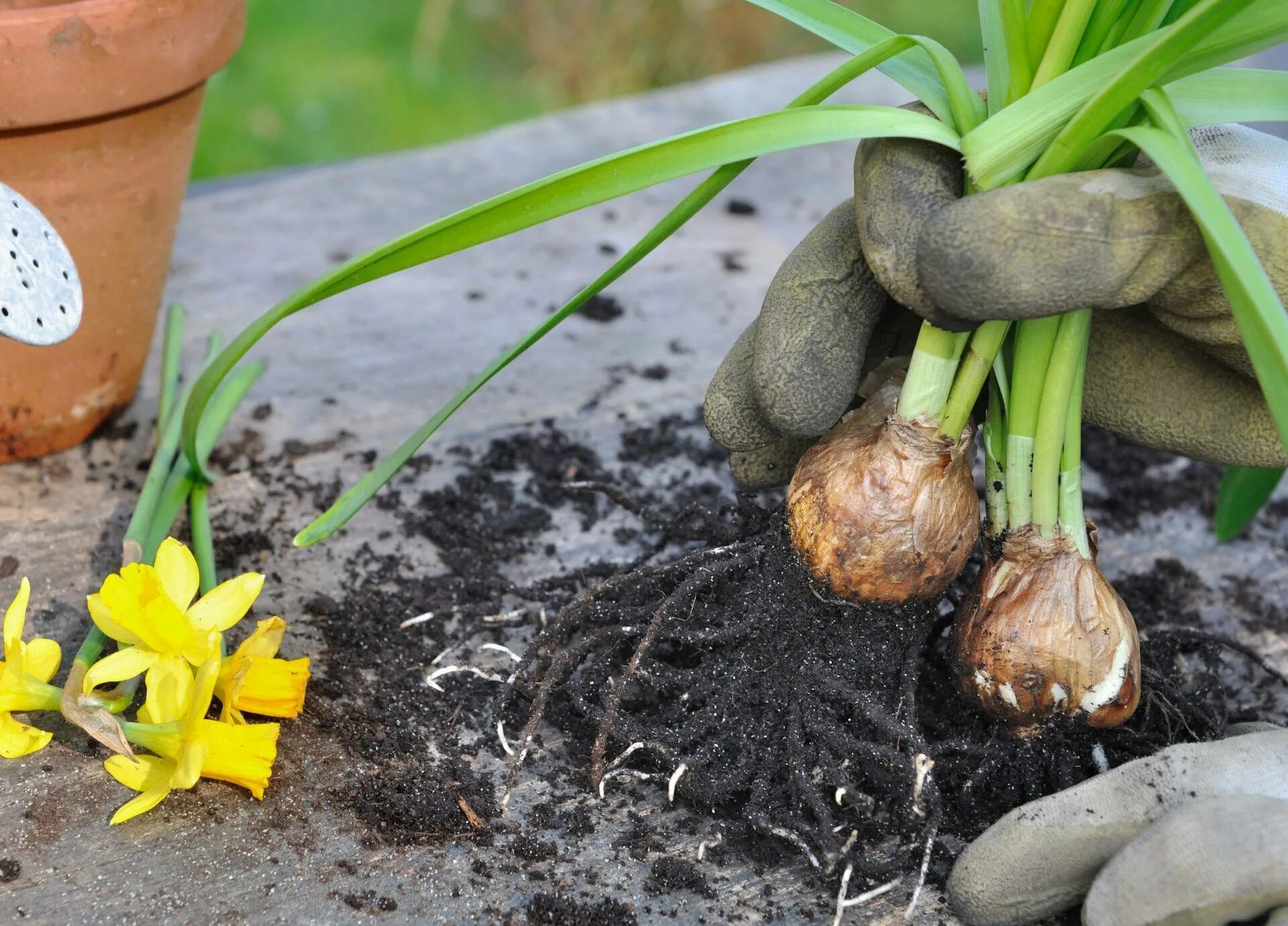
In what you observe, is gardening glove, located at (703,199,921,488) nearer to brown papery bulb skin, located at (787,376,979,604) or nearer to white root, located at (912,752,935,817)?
brown papery bulb skin, located at (787,376,979,604)

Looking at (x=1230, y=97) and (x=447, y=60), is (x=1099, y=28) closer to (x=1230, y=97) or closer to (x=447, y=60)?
(x=1230, y=97)

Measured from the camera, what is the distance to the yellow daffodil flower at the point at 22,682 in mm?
893

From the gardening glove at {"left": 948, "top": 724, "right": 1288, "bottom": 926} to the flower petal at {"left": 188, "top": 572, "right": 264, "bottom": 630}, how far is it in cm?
60

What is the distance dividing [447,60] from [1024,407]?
2.75 m

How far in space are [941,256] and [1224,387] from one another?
347 millimetres

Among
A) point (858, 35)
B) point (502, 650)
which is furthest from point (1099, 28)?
point (502, 650)

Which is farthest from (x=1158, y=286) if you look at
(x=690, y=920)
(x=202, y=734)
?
(x=202, y=734)

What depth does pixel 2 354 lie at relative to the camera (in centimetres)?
126

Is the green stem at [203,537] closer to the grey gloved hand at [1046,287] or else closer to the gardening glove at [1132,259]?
the grey gloved hand at [1046,287]

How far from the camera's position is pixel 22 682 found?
0.90 meters

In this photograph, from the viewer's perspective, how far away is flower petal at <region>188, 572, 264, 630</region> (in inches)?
36.6

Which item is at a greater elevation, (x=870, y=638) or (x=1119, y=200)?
(x=1119, y=200)

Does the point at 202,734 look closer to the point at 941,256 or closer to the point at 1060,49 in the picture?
the point at 941,256

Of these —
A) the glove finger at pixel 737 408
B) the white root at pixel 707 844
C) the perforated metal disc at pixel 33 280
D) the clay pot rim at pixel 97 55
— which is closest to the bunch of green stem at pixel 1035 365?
the glove finger at pixel 737 408
